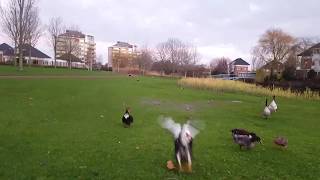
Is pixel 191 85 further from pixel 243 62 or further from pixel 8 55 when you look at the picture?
pixel 243 62

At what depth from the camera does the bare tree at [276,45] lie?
100438 millimetres

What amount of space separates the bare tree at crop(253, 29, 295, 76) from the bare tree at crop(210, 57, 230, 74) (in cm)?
2754

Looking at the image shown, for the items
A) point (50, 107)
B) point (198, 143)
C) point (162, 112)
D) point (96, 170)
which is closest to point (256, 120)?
point (162, 112)

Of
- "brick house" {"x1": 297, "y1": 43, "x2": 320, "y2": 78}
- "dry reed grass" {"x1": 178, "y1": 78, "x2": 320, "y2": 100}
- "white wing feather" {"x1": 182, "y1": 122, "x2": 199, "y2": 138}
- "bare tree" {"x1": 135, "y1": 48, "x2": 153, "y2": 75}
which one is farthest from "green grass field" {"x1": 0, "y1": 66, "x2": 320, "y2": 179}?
"bare tree" {"x1": 135, "y1": 48, "x2": 153, "y2": 75}

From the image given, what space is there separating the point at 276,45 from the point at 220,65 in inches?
2105

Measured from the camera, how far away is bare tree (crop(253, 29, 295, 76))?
100438 mm

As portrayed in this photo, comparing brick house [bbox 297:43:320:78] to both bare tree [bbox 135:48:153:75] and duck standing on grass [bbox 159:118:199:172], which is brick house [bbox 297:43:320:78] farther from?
duck standing on grass [bbox 159:118:199:172]

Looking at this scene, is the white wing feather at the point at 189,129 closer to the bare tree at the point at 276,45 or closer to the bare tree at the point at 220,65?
the bare tree at the point at 276,45

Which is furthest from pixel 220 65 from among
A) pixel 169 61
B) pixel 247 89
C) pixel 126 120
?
pixel 126 120

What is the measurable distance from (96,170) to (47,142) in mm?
3861

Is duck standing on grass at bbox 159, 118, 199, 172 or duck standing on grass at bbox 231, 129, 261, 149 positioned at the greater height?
duck standing on grass at bbox 159, 118, 199, 172

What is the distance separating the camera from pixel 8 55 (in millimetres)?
138625

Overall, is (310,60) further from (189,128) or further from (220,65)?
(189,128)

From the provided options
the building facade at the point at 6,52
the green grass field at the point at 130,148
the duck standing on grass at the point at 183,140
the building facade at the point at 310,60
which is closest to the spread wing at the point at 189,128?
the duck standing on grass at the point at 183,140
